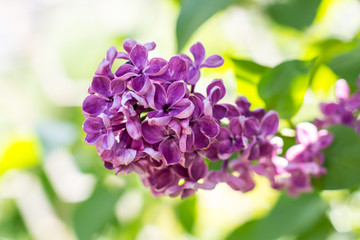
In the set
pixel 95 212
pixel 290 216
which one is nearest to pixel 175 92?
pixel 290 216

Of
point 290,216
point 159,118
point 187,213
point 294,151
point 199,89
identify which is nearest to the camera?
point 159,118

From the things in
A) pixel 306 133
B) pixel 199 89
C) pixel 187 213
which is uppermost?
pixel 306 133

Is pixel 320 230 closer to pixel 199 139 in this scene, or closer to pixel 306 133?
pixel 306 133

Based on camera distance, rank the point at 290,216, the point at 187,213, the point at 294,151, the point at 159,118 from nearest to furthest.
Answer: the point at 159,118, the point at 294,151, the point at 290,216, the point at 187,213

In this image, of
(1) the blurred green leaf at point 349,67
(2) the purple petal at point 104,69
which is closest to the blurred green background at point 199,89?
(1) the blurred green leaf at point 349,67

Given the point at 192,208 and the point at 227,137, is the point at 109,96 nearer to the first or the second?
the point at 227,137

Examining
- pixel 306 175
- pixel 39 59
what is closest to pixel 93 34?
pixel 39 59
